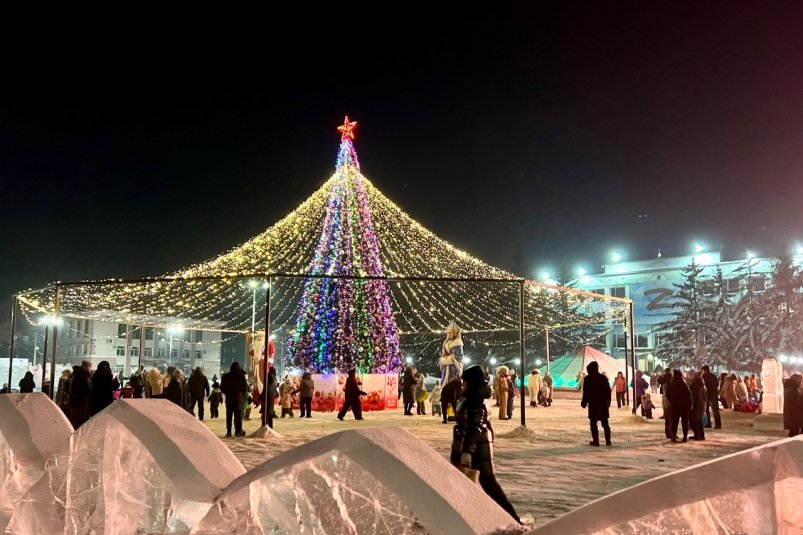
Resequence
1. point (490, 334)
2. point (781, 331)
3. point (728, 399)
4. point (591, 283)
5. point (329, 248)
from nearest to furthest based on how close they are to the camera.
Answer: point (728, 399) < point (329, 248) < point (781, 331) < point (490, 334) < point (591, 283)

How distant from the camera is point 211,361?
214ft

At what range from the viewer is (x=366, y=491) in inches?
79.7

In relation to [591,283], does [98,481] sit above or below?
below

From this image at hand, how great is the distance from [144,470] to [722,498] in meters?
2.51

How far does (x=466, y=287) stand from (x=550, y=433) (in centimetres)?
1246

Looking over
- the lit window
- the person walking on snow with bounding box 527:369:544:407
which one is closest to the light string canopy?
the person walking on snow with bounding box 527:369:544:407

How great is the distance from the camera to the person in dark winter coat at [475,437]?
16.2ft

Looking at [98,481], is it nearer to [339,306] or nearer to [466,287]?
[339,306]

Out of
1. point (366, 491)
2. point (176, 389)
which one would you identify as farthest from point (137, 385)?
point (366, 491)

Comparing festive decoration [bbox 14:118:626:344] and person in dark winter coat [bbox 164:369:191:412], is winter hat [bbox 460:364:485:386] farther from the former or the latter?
festive decoration [bbox 14:118:626:344]

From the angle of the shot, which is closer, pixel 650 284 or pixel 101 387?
pixel 101 387

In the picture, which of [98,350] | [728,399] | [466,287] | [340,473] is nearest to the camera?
[340,473]

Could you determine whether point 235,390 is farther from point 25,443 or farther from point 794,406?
point 794,406

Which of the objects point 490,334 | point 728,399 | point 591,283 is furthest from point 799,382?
point 591,283
